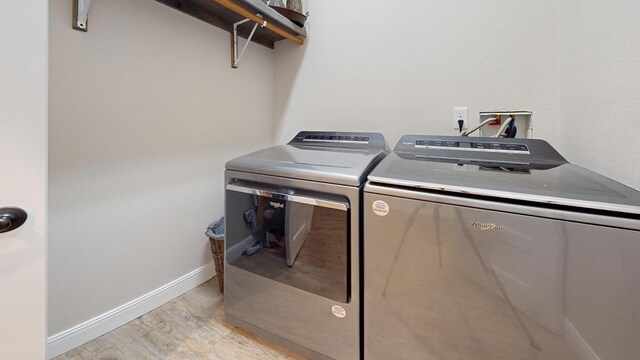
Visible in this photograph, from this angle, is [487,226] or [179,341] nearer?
[487,226]

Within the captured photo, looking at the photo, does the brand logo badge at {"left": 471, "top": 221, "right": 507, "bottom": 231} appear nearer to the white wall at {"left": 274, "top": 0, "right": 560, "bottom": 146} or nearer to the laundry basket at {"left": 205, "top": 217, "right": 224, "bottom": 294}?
the white wall at {"left": 274, "top": 0, "right": 560, "bottom": 146}

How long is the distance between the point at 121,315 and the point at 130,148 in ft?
2.81

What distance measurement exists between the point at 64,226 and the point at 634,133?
2094mm

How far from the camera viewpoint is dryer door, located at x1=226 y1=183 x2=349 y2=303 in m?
1.03

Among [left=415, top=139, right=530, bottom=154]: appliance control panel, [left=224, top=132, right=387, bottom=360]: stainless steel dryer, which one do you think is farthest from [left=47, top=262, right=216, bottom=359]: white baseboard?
[left=415, top=139, right=530, bottom=154]: appliance control panel

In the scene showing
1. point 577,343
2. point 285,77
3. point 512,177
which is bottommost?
point 577,343

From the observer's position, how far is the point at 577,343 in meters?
0.69

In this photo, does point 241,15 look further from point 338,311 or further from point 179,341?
point 179,341

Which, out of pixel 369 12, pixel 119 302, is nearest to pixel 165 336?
pixel 119 302

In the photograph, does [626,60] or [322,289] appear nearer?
[626,60]

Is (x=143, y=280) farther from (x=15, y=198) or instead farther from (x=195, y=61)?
(x=195, y=61)

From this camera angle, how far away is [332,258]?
1.05 meters

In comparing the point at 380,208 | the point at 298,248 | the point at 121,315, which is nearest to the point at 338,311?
the point at 298,248

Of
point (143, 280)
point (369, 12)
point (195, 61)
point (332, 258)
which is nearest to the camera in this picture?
point (332, 258)
